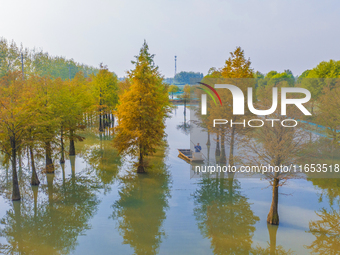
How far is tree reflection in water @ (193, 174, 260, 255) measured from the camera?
14.7m

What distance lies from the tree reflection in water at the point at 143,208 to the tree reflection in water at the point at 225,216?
257 centimetres

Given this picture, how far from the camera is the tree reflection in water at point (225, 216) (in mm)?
14734

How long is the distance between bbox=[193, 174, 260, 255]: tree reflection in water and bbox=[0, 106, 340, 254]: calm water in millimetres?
55

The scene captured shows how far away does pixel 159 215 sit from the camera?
706 inches

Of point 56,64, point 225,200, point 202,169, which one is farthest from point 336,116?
point 56,64

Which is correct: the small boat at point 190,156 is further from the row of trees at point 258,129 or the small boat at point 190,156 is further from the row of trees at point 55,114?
the row of trees at point 55,114

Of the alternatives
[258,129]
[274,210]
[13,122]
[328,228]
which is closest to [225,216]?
[274,210]

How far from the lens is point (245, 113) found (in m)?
26.8

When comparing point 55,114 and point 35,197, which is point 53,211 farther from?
point 55,114

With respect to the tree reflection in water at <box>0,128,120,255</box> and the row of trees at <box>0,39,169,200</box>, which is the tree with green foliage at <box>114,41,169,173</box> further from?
the tree reflection in water at <box>0,128,120,255</box>

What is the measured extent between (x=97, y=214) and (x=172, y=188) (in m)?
6.93

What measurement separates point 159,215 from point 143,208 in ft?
5.14

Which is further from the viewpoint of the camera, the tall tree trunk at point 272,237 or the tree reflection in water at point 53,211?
the tree reflection in water at point 53,211

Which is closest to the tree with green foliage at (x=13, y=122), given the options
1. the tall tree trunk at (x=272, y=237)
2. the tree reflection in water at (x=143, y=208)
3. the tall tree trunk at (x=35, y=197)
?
the tall tree trunk at (x=35, y=197)
